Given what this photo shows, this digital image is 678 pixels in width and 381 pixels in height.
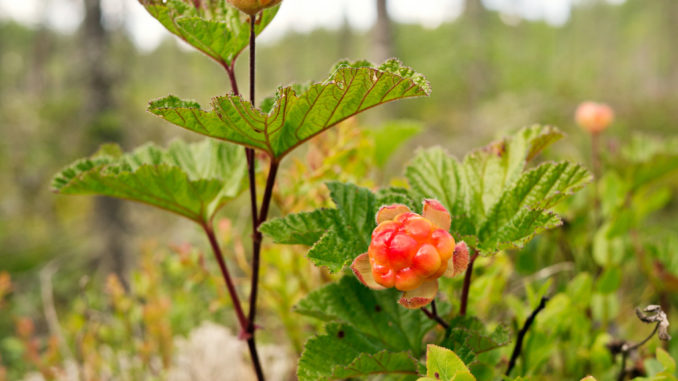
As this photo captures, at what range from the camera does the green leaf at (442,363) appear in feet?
1.11

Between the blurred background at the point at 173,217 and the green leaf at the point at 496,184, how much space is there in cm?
6

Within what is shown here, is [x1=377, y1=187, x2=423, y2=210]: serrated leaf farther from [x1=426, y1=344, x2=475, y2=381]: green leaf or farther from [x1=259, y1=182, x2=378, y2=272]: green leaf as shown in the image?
[x1=426, y1=344, x2=475, y2=381]: green leaf

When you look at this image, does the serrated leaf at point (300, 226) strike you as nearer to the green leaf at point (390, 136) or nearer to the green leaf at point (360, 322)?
the green leaf at point (360, 322)

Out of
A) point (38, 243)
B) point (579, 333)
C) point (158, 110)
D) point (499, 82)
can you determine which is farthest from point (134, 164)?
point (499, 82)

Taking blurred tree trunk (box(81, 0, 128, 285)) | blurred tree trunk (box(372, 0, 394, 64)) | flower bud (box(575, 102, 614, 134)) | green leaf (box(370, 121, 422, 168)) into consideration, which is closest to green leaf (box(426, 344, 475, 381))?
green leaf (box(370, 121, 422, 168))

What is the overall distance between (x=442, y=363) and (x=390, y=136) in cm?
55

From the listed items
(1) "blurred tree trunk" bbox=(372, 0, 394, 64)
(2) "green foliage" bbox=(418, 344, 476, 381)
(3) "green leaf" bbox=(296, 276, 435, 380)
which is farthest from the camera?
(1) "blurred tree trunk" bbox=(372, 0, 394, 64)

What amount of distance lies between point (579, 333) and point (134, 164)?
63cm

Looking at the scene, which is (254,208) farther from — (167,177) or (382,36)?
(382,36)

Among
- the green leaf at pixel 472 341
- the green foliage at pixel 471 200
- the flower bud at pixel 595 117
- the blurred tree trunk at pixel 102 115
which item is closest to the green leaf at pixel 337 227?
the green foliage at pixel 471 200

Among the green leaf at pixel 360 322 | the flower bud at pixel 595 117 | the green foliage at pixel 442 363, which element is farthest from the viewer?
the flower bud at pixel 595 117

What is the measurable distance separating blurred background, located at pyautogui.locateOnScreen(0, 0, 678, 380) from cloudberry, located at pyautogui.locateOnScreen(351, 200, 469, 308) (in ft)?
0.51

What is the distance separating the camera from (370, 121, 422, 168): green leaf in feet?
2.74

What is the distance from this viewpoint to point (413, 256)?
13.3 inches
